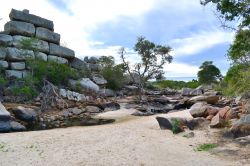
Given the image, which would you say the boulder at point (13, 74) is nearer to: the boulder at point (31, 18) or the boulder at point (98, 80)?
the boulder at point (31, 18)

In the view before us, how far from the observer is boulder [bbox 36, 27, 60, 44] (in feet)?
121

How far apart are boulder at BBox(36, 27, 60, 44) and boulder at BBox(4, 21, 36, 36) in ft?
3.42

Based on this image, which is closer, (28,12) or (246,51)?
(246,51)

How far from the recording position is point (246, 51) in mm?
12875

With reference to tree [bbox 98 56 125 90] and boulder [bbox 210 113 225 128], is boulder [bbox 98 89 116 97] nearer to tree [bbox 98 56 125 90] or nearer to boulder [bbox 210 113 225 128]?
tree [bbox 98 56 125 90]

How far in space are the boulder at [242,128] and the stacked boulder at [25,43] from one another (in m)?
23.7

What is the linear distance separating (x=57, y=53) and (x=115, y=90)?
1080 centimetres

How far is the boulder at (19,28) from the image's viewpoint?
34.8m

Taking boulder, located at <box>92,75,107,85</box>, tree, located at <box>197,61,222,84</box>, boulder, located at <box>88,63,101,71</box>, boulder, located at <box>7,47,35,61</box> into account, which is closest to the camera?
boulder, located at <box>7,47,35,61</box>

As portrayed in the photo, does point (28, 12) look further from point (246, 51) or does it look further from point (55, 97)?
point (246, 51)

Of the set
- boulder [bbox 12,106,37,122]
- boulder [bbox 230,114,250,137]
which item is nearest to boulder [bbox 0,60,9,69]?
boulder [bbox 12,106,37,122]

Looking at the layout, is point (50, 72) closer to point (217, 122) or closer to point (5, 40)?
point (5, 40)

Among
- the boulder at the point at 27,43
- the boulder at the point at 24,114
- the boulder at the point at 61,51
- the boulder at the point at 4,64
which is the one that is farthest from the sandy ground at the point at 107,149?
the boulder at the point at 61,51

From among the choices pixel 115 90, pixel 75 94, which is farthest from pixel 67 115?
pixel 115 90
